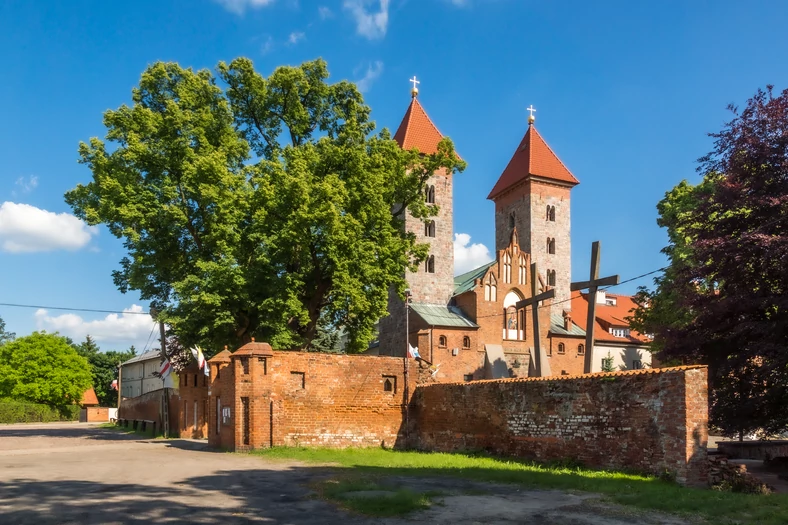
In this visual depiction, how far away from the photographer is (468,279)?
167 feet

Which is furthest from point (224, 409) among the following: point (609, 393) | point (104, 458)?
point (609, 393)

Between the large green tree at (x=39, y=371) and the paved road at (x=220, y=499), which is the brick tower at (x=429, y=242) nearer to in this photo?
the paved road at (x=220, y=499)

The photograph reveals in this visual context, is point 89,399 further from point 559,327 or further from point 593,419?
point 593,419


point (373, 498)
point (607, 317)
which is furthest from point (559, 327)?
point (373, 498)

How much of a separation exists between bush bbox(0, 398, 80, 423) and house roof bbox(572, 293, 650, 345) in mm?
47575

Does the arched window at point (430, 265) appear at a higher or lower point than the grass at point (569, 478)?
higher

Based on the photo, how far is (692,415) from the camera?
529 inches

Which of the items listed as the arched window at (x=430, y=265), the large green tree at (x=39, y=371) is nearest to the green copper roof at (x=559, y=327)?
the arched window at (x=430, y=265)

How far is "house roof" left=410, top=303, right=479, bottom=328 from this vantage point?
45.3 meters

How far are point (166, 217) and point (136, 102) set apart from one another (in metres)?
5.75

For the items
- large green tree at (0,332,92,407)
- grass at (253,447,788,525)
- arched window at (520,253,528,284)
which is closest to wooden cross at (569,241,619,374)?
grass at (253,447,788,525)

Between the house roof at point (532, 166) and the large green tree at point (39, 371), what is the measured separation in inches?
1715

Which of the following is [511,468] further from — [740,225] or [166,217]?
[166,217]

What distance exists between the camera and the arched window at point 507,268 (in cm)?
4803
